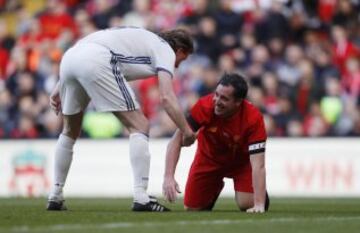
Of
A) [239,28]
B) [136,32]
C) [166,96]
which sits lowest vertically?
[166,96]

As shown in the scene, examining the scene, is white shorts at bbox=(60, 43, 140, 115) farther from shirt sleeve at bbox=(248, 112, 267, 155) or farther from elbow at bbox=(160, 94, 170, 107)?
shirt sleeve at bbox=(248, 112, 267, 155)

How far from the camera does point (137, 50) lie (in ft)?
33.1

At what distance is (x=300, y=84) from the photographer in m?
19.6

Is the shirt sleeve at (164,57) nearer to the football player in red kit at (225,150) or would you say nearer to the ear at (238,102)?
the football player in red kit at (225,150)

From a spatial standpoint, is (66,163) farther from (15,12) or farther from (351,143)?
(15,12)

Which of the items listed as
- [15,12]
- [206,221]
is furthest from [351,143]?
[206,221]

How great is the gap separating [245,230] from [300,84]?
38.5 feet

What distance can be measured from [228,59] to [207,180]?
872cm

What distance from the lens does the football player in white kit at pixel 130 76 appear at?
9.94m

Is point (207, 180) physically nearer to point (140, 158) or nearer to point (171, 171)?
point (171, 171)

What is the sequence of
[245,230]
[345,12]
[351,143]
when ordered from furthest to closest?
[345,12]
[351,143]
[245,230]

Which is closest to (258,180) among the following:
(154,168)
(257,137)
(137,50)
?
(257,137)

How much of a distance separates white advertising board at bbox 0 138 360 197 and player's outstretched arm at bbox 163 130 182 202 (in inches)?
313

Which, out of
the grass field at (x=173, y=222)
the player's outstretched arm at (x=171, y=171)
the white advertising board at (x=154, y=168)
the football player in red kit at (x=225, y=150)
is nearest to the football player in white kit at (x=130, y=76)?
the player's outstretched arm at (x=171, y=171)
